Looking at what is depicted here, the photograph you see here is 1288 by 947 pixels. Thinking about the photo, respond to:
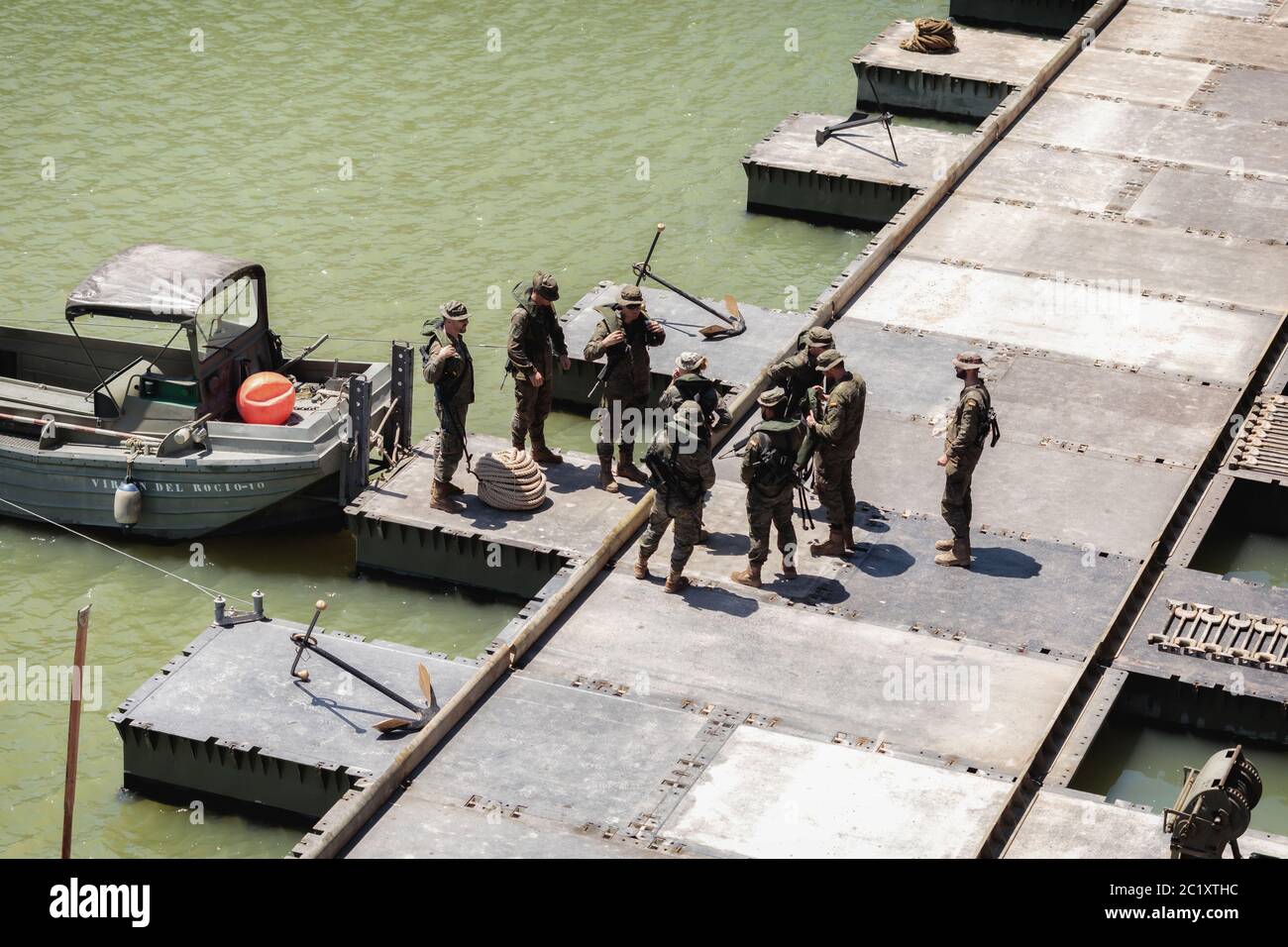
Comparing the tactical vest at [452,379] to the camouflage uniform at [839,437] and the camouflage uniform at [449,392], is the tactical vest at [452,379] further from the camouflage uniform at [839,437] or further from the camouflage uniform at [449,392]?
the camouflage uniform at [839,437]

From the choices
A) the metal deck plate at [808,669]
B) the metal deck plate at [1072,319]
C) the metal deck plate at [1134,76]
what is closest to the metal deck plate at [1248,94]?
the metal deck plate at [1134,76]

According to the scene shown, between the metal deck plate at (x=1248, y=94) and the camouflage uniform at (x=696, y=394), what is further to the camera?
the metal deck plate at (x=1248, y=94)

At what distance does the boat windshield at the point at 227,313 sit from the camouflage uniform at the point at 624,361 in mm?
3838

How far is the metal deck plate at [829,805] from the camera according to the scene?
15.3 m

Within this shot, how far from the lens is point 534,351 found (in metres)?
20.3

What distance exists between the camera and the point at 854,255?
28.2m

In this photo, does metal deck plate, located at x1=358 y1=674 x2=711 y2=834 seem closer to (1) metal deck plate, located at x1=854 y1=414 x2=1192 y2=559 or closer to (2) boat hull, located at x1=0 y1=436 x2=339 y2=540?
(2) boat hull, located at x1=0 y1=436 x2=339 y2=540

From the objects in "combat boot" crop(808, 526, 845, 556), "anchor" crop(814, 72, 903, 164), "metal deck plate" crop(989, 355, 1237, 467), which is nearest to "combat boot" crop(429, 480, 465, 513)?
"combat boot" crop(808, 526, 845, 556)

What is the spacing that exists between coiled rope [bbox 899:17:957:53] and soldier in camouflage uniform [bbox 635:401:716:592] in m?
17.0

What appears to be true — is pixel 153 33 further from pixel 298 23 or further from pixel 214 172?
pixel 214 172

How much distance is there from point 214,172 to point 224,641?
42.8 feet

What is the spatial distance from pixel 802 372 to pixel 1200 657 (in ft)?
14.4

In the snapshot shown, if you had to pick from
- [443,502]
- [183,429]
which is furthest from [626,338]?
[183,429]

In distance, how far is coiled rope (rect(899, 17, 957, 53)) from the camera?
33312 millimetres
